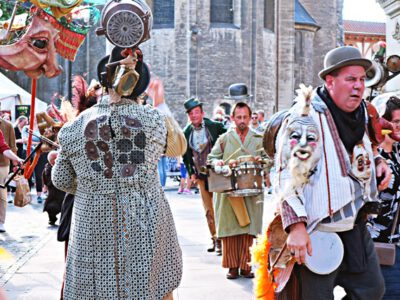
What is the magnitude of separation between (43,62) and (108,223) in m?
1.10

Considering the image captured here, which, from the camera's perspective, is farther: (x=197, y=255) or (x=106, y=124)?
(x=197, y=255)

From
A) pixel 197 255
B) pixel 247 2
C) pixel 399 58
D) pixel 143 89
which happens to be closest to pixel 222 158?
pixel 197 255

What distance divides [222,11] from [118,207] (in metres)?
30.9

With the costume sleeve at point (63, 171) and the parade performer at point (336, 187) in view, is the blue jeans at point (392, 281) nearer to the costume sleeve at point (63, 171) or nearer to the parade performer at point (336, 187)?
the parade performer at point (336, 187)

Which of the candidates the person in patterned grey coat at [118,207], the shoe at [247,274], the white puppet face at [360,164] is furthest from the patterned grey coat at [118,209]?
the shoe at [247,274]

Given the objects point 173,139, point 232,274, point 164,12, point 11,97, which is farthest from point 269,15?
point 173,139

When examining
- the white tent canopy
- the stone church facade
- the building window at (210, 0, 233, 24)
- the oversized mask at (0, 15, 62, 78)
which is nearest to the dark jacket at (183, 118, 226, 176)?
the oversized mask at (0, 15, 62, 78)

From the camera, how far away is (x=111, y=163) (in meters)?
4.20

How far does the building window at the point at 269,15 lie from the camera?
37.0m

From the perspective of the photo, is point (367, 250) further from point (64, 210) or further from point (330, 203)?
point (64, 210)

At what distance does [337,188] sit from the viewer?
4.09 m

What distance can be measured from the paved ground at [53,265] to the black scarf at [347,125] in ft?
2.03

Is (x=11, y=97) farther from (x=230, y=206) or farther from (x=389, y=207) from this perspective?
(x=389, y=207)

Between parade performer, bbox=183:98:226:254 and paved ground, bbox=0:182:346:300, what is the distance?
45 centimetres
